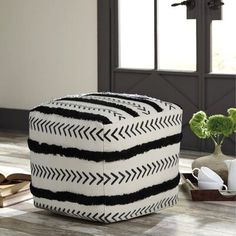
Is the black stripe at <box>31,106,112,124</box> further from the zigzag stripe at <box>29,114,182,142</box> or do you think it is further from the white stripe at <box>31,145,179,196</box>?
the white stripe at <box>31,145,179,196</box>

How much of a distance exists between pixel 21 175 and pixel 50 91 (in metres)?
2.42

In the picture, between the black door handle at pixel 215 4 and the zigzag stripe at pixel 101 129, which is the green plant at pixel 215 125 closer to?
the zigzag stripe at pixel 101 129

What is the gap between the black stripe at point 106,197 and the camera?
304 centimetres

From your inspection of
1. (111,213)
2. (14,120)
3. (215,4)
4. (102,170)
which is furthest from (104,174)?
(14,120)

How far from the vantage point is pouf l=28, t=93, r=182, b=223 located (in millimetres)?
3023

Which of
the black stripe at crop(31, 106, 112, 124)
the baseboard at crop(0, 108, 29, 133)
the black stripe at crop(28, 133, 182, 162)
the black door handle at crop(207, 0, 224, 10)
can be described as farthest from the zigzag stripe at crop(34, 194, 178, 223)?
the baseboard at crop(0, 108, 29, 133)

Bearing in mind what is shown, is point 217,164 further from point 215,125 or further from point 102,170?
point 102,170

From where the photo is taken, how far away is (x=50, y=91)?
20.1 feet

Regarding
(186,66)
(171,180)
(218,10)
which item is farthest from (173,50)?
(171,180)

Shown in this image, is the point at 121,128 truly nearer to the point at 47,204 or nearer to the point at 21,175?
the point at 47,204

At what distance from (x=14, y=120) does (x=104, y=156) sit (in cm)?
350

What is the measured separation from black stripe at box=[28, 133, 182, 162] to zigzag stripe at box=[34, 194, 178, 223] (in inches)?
10.4

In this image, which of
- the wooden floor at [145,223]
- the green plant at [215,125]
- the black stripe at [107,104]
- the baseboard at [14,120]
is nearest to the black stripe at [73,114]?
the black stripe at [107,104]

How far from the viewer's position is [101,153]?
3.00 metres
